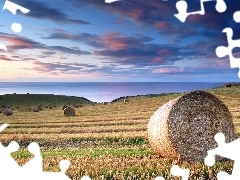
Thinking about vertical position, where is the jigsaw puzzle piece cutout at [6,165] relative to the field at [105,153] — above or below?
above

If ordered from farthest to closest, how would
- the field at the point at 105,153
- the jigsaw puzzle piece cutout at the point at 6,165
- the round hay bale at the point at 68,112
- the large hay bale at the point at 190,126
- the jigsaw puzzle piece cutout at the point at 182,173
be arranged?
the round hay bale at the point at 68,112, the large hay bale at the point at 190,126, the field at the point at 105,153, the jigsaw puzzle piece cutout at the point at 182,173, the jigsaw puzzle piece cutout at the point at 6,165

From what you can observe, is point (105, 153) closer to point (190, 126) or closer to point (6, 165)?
point (190, 126)

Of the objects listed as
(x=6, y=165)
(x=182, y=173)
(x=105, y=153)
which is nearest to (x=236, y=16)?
(x=182, y=173)

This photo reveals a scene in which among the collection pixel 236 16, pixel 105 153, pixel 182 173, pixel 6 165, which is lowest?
pixel 105 153

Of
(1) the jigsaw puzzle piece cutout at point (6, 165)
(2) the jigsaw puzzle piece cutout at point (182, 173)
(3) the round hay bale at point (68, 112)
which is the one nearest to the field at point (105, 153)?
(2) the jigsaw puzzle piece cutout at point (182, 173)

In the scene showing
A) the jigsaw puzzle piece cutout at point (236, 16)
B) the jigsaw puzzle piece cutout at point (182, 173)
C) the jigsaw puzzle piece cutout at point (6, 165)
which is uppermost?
the jigsaw puzzle piece cutout at point (236, 16)

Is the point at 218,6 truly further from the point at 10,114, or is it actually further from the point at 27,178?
the point at 10,114

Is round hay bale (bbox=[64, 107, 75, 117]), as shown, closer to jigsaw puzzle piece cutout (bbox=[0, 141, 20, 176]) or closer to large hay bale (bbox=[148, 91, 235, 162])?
large hay bale (bbox=[148, 91, 235, 162])

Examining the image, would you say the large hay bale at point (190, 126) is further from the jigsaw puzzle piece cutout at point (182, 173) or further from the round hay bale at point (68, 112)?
the round hay bale at point (68, 112)

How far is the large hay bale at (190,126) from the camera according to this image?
1281 centimetres

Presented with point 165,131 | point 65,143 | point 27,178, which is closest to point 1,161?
point 27,178

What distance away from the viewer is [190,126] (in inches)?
522

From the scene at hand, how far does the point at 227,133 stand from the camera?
1322cm

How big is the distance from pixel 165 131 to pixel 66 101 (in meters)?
91.6
